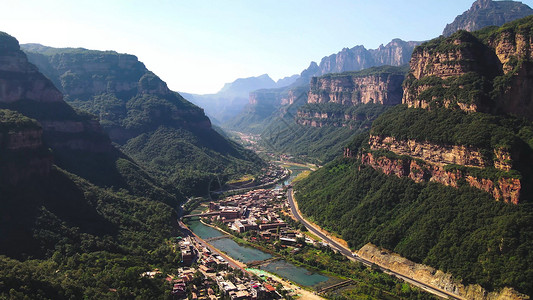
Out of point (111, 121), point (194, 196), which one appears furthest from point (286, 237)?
point (111, 121)

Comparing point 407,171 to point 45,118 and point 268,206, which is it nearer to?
point 268,206

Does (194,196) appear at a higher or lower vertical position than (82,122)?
lower

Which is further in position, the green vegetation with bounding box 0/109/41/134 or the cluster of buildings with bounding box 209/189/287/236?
the cluster of buildings with bounding box 209/189/287/236

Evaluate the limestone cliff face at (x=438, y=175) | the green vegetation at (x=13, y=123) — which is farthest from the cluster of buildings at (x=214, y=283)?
the limestone cliff face at (x=438, y=175)

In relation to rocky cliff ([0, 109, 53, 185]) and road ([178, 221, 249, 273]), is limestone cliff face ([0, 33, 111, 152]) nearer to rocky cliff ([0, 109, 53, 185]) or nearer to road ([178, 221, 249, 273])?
rocky cliff ([0, 109, 53, 185])

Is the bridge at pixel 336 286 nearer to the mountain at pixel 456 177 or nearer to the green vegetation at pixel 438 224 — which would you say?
the mountain at pixel 456 177

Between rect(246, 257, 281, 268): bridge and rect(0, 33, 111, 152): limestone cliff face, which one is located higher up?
rect(0, 33, 111, 152): limestone cliff face

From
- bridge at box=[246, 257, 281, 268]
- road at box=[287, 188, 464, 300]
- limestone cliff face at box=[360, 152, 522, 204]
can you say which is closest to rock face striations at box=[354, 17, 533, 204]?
limestone cliff face at box=[360, 152, 522, 204]
